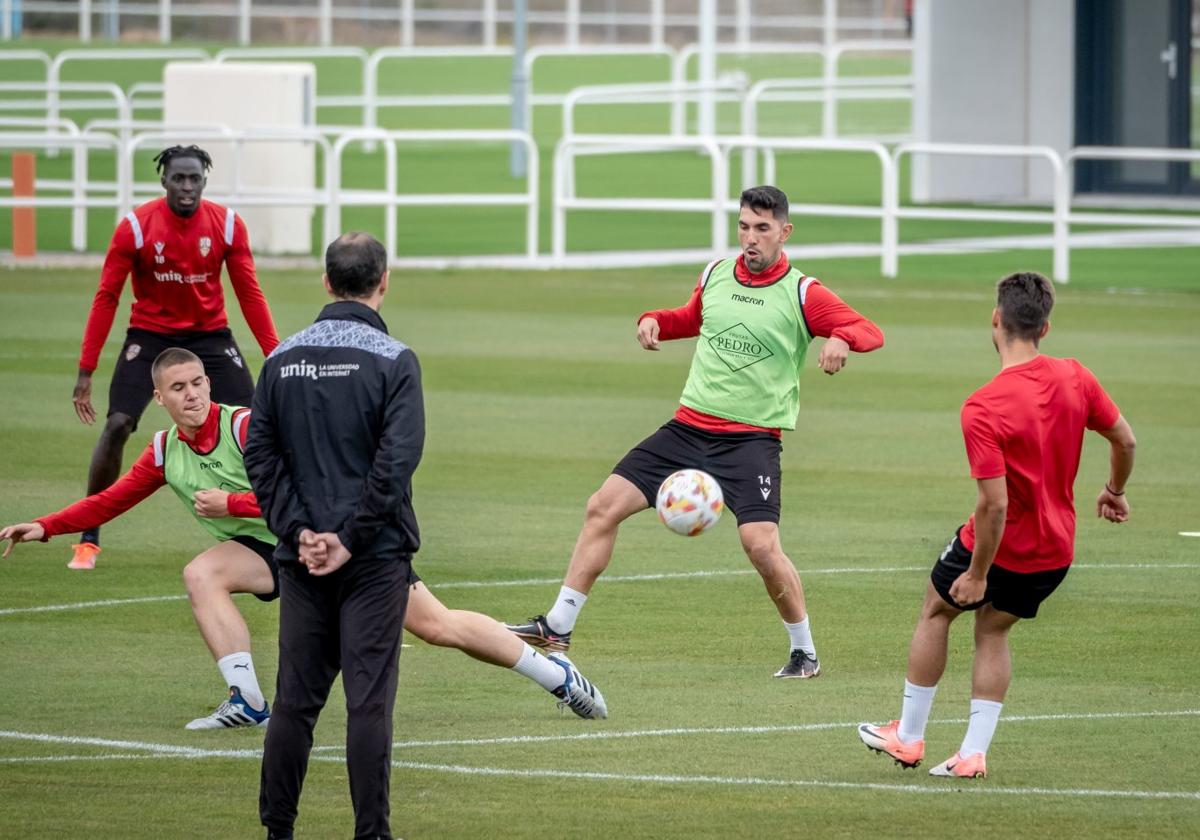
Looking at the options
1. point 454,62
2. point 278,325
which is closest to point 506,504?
point 278,325

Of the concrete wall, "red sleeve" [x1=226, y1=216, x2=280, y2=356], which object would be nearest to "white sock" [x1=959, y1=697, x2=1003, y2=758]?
"red sleeve" [x1=226, y1=216, x2=280, y2=356]

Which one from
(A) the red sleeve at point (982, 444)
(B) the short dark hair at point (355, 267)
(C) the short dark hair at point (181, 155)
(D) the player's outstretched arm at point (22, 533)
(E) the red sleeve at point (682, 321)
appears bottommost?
(D) the player's outstretched arm at point (22, 533)

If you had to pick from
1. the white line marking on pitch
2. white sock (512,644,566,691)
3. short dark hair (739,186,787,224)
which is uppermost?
short dark hair (739,186,787,224)

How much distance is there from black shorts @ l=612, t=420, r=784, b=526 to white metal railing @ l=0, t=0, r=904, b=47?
3926 cm

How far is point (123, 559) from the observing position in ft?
38.6

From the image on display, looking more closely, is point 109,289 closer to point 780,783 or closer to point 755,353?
point 755,353

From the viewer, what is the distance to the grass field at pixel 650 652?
7.33m

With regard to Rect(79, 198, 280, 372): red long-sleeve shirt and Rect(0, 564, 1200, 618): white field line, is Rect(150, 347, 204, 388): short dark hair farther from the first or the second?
Rect(79, 198, 280, 372): red long-sleeve shirt

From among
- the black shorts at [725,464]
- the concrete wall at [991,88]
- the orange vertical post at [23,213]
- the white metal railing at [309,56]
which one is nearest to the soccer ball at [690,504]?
the black shorts at [725,464]

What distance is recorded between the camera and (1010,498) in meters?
7.33

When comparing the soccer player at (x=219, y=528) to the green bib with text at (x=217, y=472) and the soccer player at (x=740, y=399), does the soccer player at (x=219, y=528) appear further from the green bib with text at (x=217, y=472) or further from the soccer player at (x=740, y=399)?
the soccer player at (x=740, y=399)

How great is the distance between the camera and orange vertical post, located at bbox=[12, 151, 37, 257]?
2559 cm

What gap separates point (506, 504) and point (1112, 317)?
10.1 meters

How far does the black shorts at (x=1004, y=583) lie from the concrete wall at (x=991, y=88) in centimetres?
2711
